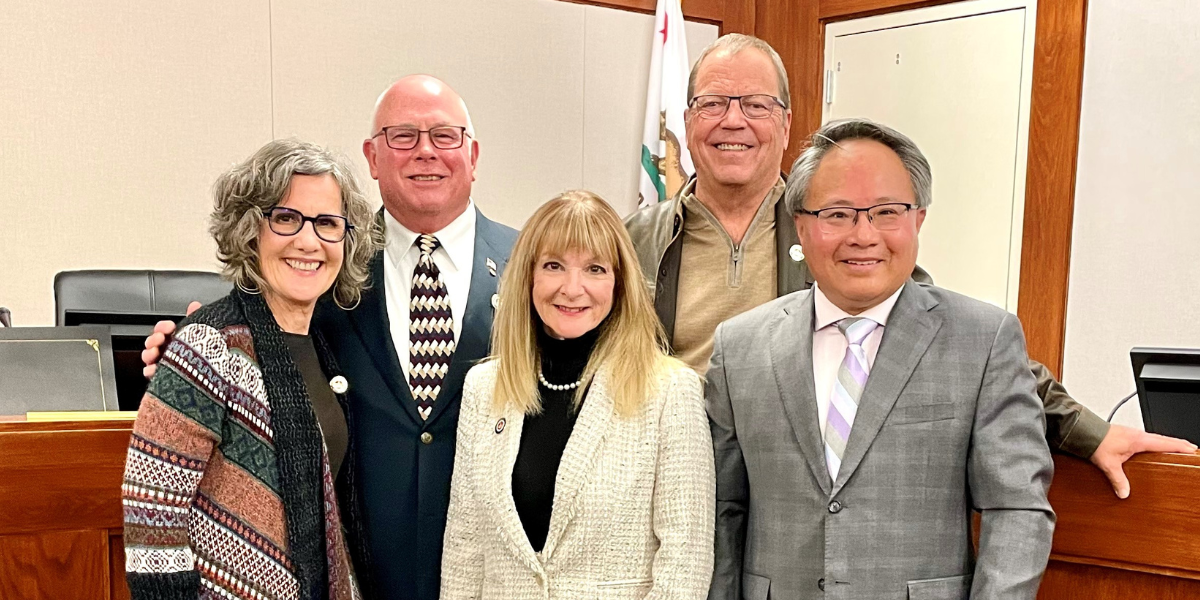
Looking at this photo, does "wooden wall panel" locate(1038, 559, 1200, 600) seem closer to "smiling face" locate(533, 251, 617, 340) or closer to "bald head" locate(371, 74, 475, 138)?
"smiling face" locate(533, 251, 617, 340)

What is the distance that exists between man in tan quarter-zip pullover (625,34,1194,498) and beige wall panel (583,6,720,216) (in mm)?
2410

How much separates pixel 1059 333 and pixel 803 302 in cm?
251

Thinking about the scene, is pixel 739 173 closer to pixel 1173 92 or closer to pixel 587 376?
pixel 587 376

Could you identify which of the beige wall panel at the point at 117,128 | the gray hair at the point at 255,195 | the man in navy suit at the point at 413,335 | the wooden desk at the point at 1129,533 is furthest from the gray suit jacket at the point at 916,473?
the beige wall panel at the point at 117,128

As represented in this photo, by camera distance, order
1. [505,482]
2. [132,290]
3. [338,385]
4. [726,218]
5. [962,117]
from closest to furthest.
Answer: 1. [505,482]
2. [338,385]
3. [726,218]
4. [132,290]
5. [962,117]

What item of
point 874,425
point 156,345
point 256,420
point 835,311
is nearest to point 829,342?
point 835,311

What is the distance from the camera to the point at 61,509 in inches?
74.3

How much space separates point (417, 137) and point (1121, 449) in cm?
147

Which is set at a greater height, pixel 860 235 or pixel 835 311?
pixel 860 235

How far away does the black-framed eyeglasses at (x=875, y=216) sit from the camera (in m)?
1.73

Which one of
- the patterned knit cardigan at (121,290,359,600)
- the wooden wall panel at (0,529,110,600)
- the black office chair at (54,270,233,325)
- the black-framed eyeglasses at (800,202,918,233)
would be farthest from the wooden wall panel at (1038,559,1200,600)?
the black office chair at (54,270,233,325)

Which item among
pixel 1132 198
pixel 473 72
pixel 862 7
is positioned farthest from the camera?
pixel 862 7

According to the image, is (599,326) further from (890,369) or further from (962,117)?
(962,117)

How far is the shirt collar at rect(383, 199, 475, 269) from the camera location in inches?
87.6
